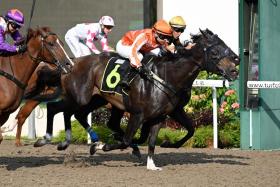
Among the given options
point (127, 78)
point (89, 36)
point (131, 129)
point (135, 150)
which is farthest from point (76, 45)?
point (131, 129)

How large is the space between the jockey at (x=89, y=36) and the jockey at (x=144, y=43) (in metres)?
0.99

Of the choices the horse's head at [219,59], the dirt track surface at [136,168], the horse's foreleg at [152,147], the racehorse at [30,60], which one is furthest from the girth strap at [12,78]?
the horse's head at [219,59]

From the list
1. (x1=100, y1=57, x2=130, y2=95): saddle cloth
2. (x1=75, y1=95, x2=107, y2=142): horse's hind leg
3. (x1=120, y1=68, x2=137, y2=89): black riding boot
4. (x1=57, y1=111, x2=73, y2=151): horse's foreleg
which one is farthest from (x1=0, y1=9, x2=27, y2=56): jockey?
(x1=75, y1=95, x2=107, y2=142): horse's hind leg

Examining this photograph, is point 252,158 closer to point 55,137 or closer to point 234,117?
point 234,117

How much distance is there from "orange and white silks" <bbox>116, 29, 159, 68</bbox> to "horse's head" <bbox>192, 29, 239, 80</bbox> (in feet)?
2.29

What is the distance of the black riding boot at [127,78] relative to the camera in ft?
31.6

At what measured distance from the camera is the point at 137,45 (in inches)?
374

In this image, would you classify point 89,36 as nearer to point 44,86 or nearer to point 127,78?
point 44,86

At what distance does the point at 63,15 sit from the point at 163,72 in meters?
6.23

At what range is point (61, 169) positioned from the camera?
9469 millimetres

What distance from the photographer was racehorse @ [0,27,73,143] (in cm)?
923

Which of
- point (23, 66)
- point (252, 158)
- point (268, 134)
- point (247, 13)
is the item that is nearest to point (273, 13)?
point (247, 13)

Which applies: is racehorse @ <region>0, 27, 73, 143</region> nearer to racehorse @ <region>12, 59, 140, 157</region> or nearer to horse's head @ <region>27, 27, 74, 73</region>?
horse's head @ <region>27, 27, 74, 73</region>

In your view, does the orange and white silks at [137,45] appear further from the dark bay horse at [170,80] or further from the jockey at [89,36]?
the jockey at [89,36]
